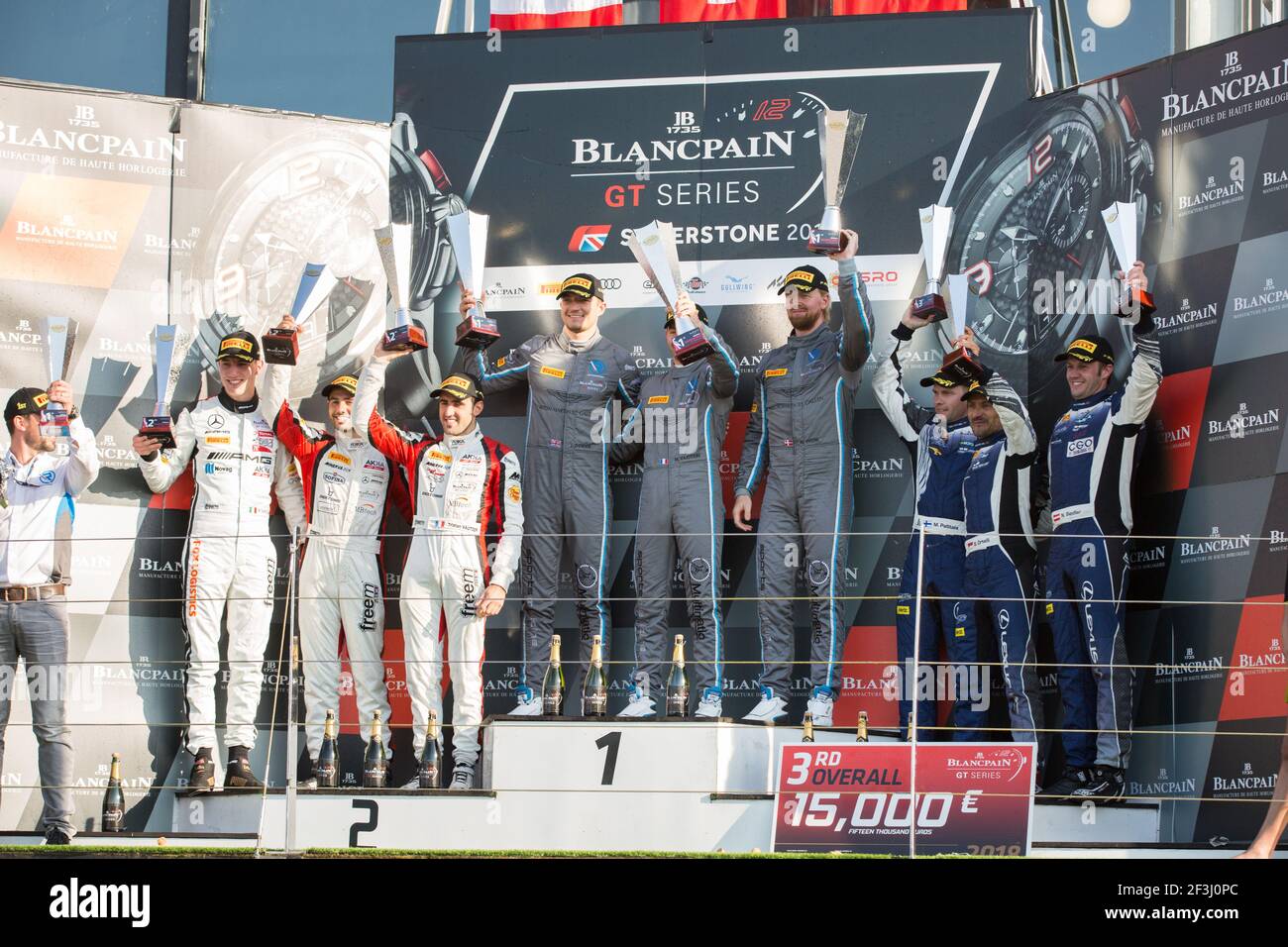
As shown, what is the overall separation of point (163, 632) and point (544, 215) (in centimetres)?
275

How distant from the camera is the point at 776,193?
805cm

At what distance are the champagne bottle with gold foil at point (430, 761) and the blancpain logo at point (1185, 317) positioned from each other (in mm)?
3661

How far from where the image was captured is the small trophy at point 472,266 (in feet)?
25.2

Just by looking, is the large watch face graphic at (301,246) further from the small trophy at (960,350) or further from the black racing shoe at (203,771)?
the small trophy at (960,350)

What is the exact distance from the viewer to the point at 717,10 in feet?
28.0

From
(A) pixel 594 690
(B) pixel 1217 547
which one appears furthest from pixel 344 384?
(B) pixel 1217 547

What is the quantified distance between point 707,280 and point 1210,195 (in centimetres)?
233

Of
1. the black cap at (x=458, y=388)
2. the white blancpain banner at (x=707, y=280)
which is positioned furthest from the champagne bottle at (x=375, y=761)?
the white blancpain banner at (x=707, y=280)

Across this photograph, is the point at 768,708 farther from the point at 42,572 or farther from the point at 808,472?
the point at 42,572

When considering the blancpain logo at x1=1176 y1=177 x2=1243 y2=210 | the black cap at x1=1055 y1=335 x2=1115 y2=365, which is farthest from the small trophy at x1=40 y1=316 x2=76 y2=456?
the blancpain logo at x1=1176 y1=177 x2=1243 y2=210
